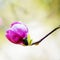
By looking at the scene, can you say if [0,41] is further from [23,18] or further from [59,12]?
[59,12]

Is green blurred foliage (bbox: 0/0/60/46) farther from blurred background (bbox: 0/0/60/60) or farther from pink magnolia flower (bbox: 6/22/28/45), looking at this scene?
pink magnolia flower (bbox: 6/22/28/45)

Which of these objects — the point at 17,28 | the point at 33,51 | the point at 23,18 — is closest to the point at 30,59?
the point at 33,51

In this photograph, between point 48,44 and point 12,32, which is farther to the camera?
point 48,44

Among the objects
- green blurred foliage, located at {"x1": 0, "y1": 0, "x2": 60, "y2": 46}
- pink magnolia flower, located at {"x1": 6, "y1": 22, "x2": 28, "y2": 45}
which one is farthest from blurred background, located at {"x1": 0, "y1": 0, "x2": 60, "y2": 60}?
pink magnolia flower, located at {"x1": 6, "y1": 22, "x2": 28, "y2": 45}

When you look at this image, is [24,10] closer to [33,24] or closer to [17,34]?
[33,24]

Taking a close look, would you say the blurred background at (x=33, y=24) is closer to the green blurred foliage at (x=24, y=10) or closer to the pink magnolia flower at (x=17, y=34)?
the green blurred foliage at (x=24, y=10)

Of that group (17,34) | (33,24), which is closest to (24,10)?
(33,24)

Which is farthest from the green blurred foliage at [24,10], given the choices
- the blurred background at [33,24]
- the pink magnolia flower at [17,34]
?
the pink magnolia flower at [17,34]

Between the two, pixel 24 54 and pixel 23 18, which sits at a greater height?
pixel 23 18
